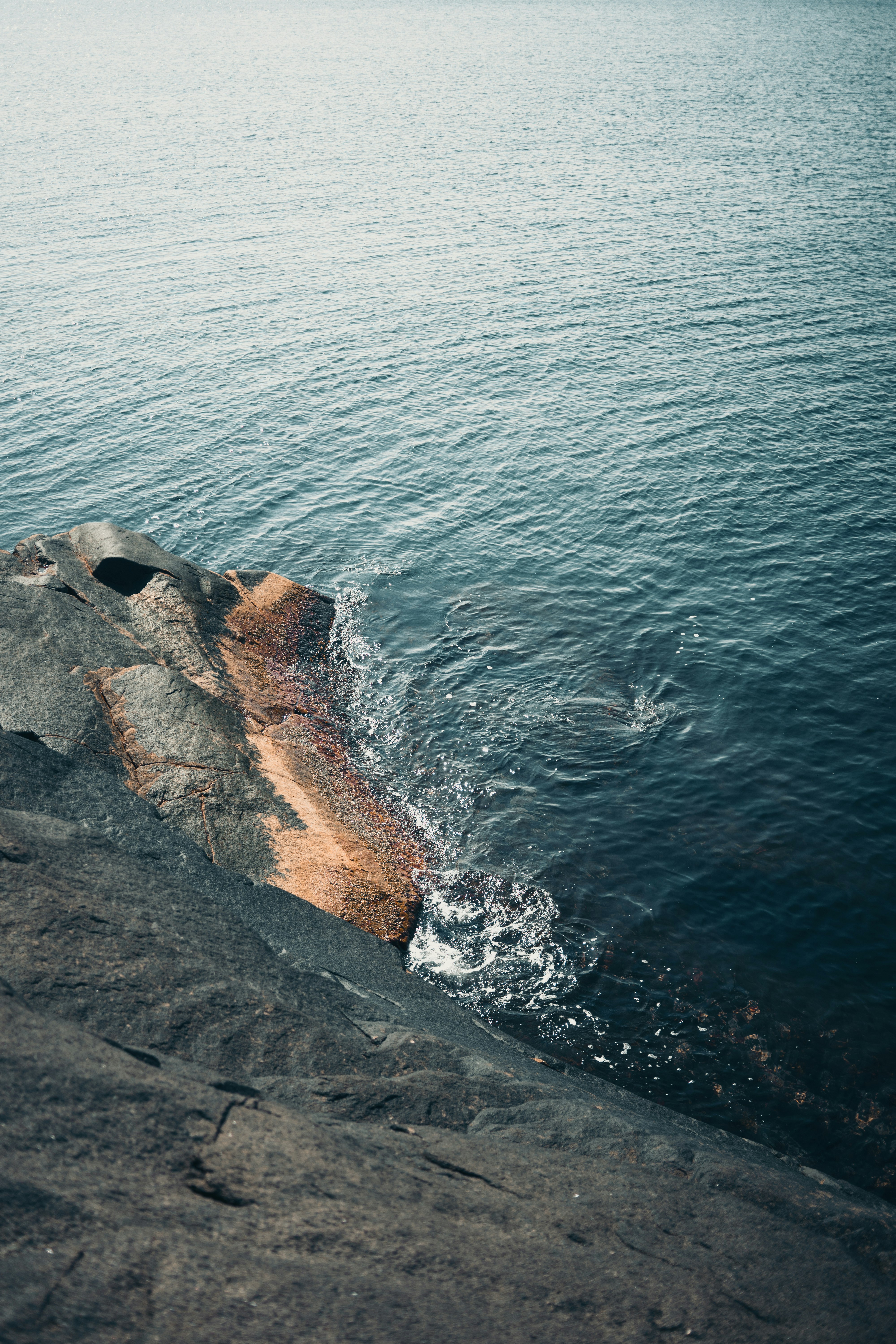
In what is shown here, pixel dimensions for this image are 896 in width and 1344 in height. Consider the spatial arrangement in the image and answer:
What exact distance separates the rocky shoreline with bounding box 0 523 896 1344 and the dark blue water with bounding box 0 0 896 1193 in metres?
3.16

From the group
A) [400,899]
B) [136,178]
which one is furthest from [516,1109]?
[136,178]

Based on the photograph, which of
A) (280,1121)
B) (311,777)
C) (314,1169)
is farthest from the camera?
(311,777)

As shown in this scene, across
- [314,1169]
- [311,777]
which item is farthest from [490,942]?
[314,1169]

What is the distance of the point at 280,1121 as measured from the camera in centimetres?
1156

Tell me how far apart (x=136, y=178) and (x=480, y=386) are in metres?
76.7

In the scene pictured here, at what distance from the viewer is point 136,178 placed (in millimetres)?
101562

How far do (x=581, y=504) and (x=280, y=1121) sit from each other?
35.3 m

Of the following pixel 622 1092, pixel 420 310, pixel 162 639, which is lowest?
pixel 622 1092

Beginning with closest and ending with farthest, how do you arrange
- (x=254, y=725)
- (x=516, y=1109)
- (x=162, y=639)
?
(x=516, y=1109), (x=254, y=725), (x=162, y=639)

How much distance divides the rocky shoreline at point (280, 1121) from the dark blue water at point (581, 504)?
3.16 m

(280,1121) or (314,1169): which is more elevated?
(314,1169)

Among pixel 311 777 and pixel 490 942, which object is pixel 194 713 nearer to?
pixel 311 777

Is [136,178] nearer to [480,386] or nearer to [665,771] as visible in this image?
[480,386]

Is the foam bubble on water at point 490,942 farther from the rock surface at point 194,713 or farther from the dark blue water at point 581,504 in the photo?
the rock surface at point 194,713
